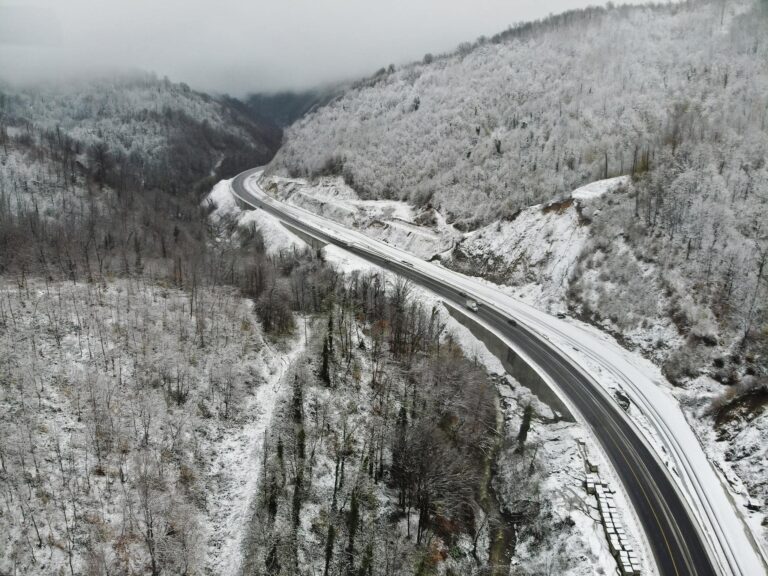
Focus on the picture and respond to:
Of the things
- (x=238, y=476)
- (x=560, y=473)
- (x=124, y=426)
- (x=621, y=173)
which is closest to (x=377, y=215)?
(x=621, y=173)

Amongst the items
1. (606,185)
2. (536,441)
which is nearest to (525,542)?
(536,441)

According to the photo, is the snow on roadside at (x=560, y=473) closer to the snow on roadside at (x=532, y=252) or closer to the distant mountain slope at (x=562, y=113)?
the snow on roadside at (x=532, y=252)

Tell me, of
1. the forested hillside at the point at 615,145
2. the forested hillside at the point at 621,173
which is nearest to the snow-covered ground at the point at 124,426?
the forested hillside at the point at 621,173

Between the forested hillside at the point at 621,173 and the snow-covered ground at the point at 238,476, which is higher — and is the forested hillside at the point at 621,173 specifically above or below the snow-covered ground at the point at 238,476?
above

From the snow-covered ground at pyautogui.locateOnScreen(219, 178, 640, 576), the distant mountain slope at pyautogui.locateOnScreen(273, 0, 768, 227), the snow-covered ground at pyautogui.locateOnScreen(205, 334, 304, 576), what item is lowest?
the snow-covered ground at pyautogui.locateOnScreen(219, 178, 640, 576)

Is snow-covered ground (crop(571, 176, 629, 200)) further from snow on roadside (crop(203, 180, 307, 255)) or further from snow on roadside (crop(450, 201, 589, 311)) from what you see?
snow on roadside (crop(203, 180, 307, 255))

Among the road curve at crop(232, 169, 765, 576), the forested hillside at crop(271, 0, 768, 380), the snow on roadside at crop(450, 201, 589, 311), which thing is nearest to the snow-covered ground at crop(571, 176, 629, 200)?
the forested hillside at crop(271, 0, 768, 380)

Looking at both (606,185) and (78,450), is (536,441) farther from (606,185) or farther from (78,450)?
(606,185)

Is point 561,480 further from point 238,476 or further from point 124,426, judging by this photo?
point 124,426
